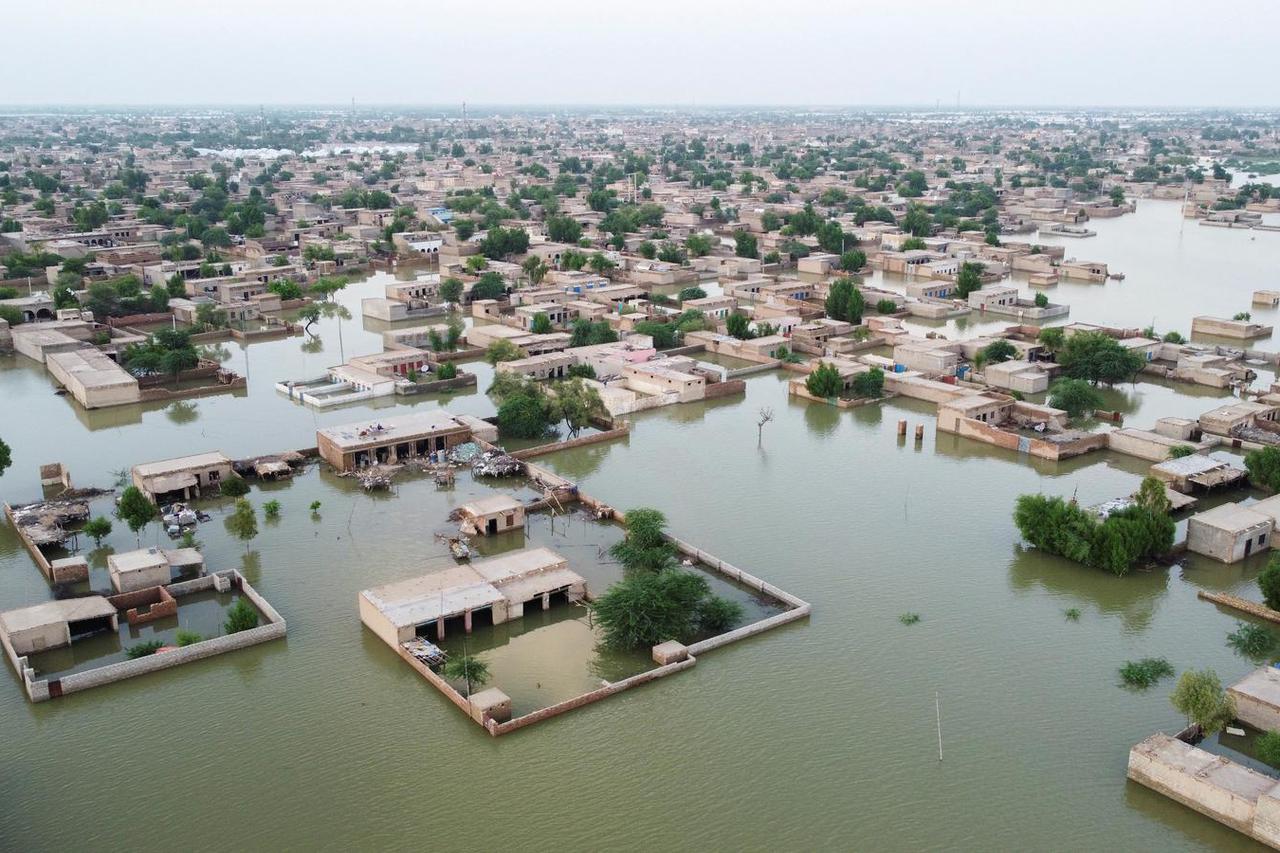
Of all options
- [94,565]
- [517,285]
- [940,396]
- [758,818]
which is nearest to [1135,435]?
[940,396]

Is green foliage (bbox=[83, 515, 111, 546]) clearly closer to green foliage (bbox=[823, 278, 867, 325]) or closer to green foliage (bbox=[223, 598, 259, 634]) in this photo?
green foliage (bbox=[223, 598, 259, 634])

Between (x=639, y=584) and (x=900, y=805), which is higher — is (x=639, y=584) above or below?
above

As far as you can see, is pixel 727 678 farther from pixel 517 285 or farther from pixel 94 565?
pixel 517 285

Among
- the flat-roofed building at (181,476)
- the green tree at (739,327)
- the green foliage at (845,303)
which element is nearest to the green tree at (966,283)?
the green foliage at (845,303)

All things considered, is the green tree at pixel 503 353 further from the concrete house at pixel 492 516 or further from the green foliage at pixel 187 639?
the green foliage at pixel 187 639

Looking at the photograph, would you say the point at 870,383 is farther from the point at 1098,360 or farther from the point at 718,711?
the point at 718,711

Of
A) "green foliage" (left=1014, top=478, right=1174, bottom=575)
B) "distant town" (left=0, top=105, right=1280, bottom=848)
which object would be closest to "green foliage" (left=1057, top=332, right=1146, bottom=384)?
"distant town" (left=0, top=105, right=1280, bottom=848)

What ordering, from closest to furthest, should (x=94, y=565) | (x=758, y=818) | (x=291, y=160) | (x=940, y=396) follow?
1. (x=758, y=818)
2. (x=94, y=565)
3. (x=940, y=396)
4. (x=291, y=160)
